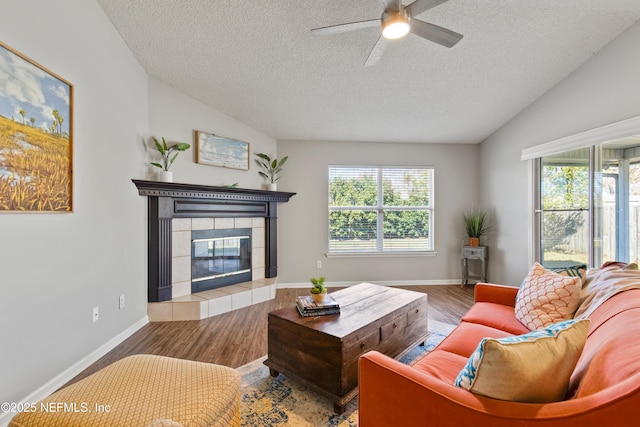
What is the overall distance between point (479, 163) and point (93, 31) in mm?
5108

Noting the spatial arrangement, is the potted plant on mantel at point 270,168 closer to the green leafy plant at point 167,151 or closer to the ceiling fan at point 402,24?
the green leafy plant at point 167,151

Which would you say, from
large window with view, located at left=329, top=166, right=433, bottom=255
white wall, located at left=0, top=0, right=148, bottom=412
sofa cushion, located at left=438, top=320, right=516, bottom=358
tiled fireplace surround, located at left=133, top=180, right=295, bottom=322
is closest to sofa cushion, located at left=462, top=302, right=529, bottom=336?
sofa cushion, located at left=438, top=320, right=516, bottom=358

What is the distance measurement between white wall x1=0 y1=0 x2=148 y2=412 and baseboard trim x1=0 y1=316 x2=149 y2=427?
1.4 inches

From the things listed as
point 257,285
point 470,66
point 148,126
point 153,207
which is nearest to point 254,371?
point 257,285

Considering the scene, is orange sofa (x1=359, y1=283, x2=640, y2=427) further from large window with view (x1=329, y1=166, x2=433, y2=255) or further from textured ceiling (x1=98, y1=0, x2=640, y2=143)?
large window with view (x1=329, y1=166, x2=433, y2=255)

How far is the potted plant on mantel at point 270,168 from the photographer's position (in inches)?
165

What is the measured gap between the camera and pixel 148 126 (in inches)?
120

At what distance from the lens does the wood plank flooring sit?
90.8 inches

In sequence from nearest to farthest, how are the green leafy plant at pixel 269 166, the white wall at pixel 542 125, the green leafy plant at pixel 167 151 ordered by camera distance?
the white wall at pixel 542 125
the green leafy plant at pixel 167 151
the green leafy plant at pixel 269 166

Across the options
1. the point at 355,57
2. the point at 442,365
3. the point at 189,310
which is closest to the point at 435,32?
the point at 355,57

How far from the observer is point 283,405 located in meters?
1.72

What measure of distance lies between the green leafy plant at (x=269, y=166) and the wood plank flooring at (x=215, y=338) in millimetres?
1837

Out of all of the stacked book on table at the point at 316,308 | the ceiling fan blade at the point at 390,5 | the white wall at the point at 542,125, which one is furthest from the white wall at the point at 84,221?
the white wall at the point at 542,125

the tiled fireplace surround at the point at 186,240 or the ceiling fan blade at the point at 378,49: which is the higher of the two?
the ceiling fan blade at the point at 378,49
